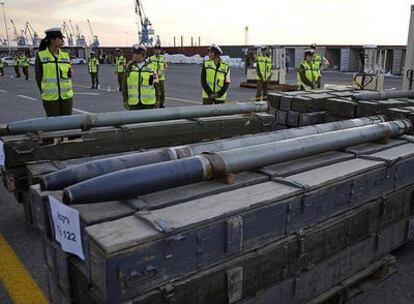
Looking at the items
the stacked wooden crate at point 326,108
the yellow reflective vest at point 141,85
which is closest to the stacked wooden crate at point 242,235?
the stacked wooden crate at point 326,108

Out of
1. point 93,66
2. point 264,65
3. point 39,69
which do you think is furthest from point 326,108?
point 93,66

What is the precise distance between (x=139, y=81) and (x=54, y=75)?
4.57ft

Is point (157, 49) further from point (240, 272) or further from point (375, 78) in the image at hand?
point (240, 272)

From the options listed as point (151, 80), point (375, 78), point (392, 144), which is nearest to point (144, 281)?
point (392, 144)

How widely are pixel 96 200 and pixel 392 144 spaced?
9.93 feet

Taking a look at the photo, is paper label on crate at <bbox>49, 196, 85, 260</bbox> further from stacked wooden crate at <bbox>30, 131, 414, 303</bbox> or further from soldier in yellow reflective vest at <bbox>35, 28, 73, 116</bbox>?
soldier in yellow reflective vest at <bbox>35, 28, 73, 116</bbox>

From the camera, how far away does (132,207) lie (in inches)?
93.0

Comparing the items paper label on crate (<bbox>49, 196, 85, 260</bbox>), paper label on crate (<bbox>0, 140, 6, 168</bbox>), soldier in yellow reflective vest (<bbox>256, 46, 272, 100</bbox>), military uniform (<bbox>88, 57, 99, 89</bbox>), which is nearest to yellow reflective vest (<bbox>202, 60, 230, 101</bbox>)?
paper label on crate (<bbox>0, 140, 6, 168</bbox>)

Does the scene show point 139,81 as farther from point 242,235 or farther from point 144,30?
point 144,30

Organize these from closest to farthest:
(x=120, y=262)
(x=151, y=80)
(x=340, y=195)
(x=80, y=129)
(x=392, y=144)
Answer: (x=120, y=262) < (x=340, y=195) < (x=392, y=144) < (x=80, y=129) < (x=151, y=80)

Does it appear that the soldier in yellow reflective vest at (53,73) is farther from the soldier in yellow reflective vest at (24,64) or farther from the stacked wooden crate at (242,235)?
the soldier in yellow reflective vest at (24,64)

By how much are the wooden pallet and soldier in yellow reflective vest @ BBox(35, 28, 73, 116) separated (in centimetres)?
545

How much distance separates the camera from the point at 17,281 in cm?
363

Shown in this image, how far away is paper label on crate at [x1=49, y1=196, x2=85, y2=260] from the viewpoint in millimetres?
2186
